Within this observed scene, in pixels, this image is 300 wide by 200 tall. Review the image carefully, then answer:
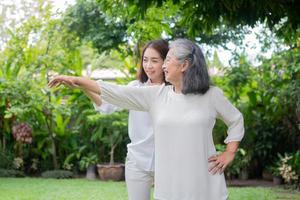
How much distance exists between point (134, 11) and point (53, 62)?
495cm

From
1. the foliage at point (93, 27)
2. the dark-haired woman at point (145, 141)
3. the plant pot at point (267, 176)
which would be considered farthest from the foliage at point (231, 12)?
the foliage at point (93, 27)

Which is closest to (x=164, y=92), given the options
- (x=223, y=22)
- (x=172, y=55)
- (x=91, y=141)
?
(x=172, y=55)

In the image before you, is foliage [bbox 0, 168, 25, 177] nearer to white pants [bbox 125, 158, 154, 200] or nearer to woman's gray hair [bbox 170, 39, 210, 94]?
white pants [bbox 125, 158, 154, 200]

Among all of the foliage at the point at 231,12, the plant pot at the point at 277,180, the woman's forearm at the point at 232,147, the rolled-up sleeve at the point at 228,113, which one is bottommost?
the plant pot at the point at 277,180

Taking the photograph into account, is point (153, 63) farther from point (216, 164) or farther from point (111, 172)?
point (111, 172)

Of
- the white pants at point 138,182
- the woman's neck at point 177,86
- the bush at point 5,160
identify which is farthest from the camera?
the bush at point 5,160

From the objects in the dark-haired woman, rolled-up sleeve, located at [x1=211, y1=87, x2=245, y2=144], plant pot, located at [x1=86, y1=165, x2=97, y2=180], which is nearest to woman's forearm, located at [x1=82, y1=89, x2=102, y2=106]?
the dark-haired woman

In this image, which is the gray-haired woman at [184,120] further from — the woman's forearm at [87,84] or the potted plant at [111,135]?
→ the potted plant at [111,135]

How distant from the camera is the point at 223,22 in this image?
4.70m

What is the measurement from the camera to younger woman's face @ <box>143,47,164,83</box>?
291cm

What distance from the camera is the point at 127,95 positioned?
100 inches

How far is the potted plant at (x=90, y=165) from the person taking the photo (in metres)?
9.33

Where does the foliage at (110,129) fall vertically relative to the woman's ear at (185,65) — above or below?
below

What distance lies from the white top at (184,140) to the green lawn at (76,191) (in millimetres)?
4543
